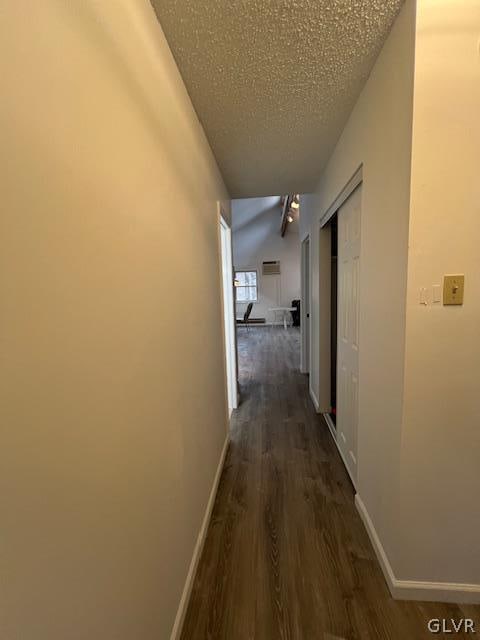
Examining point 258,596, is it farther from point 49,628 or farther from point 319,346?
point 319,346

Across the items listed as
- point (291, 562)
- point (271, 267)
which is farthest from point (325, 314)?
point (271, 267)

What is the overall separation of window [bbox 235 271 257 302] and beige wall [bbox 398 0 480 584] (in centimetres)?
896

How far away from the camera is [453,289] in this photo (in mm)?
1068

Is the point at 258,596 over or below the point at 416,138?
below

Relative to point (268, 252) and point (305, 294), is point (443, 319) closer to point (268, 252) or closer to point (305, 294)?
point (305, 294)

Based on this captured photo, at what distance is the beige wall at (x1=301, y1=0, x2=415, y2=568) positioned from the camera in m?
1.09

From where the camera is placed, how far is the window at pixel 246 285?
10000mm

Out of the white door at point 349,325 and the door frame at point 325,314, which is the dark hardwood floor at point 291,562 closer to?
→ the white door at point 349,325

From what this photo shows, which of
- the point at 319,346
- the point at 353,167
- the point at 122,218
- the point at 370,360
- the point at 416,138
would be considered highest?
the point at 353,167

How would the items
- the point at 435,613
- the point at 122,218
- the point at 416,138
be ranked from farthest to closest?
1. the point at 435,613
2. the point at 416,138
3. the point at 122,218

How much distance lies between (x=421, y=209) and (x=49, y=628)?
1529 millimetres

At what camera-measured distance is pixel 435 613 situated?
1.18 meters

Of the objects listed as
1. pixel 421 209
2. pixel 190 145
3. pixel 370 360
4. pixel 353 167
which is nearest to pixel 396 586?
pixel 370 360

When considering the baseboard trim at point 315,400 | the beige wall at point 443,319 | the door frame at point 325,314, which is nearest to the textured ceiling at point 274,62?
the beige wall at point 443,319
